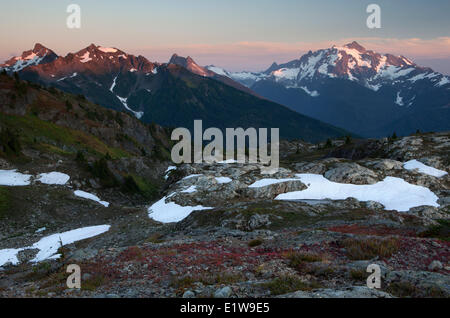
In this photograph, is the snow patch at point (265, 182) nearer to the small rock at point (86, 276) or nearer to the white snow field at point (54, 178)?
the white snow field at point (54, 178)

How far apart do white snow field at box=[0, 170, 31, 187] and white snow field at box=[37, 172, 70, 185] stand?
2.18 m

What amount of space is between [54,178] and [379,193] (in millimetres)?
57258

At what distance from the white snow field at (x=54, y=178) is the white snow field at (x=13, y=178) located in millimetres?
2180

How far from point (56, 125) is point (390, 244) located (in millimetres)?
98795

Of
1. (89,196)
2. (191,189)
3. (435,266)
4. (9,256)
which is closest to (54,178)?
(89,196)

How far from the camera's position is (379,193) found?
47.4m

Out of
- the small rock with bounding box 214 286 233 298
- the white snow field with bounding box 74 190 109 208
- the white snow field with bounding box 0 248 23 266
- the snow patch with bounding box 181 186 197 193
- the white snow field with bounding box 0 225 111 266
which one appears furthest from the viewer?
the white snow field with bounding box 74 190 109 208

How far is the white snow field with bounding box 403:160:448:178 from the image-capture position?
175 feet

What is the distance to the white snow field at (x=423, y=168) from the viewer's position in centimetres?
5334

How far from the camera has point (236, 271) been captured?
15.2 metres

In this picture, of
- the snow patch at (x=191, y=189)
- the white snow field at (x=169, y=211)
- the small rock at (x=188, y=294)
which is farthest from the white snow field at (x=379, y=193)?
the small rock at (x=188, y=294)

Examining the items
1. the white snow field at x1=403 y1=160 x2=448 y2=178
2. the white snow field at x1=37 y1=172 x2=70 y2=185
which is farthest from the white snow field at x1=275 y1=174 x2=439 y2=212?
the white snow field at x1=37 y1=172 x2=70 y2=185

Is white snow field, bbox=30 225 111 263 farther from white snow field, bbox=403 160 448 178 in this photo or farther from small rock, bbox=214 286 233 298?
white snow field, bbox=403 160 448 178
